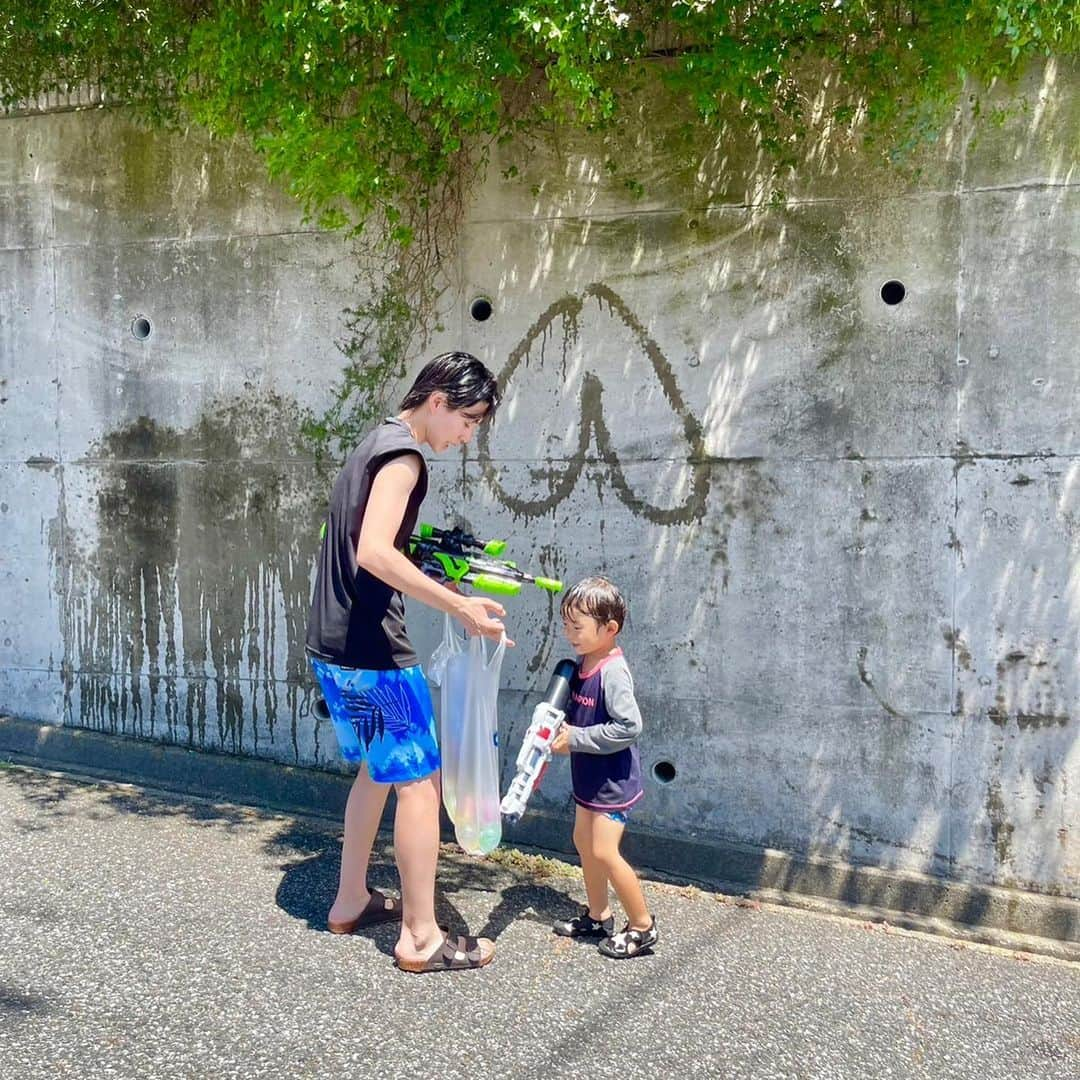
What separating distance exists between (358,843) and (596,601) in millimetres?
1129

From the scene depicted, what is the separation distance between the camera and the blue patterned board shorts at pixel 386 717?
3447 millimetres

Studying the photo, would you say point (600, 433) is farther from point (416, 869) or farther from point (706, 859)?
point (416, 869)

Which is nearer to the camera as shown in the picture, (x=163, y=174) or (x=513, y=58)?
(x=513, y=58)

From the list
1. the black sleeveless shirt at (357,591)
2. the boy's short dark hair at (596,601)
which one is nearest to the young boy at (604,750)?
the boy's short dark hair at (596,601)

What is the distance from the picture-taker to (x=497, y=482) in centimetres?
482

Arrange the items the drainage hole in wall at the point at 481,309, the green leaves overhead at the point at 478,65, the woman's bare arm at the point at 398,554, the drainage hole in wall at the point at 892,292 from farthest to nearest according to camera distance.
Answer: the drainage hole in wall at the point at 481,309, the drainage hole in wall at the point at 892,292, the green leaves overhead at the point at 478,65, the woman's bare arm at the point at 398,554

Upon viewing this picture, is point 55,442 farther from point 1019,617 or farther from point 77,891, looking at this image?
point 1019,617

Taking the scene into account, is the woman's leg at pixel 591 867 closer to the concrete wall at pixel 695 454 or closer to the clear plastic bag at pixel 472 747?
the clear plastic bag at pixel 472 747

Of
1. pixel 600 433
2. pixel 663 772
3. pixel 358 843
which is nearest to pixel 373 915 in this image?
pixel 358 843

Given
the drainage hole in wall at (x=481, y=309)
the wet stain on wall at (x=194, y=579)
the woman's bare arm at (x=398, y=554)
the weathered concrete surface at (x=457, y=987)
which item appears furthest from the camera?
the wet stain on wall at (x=194, y=579)

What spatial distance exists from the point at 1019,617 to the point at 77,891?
3593 mm

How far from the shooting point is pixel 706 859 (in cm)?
453

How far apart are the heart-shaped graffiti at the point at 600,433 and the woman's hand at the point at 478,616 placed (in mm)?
1343

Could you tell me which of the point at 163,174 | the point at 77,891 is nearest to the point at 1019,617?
the point at 77,891
